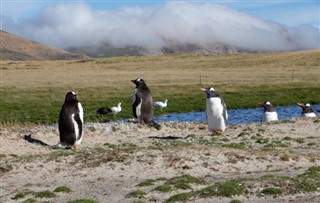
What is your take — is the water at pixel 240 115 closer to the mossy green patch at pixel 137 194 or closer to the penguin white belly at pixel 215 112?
the penguin white belly at pixel 215 112

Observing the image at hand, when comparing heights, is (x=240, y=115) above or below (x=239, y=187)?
below

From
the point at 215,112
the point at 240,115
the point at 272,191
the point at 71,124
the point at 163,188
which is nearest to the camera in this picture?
the point at 272,191

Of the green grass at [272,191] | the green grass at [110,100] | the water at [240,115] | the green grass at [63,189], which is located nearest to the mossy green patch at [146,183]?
the green grass at [63,189]

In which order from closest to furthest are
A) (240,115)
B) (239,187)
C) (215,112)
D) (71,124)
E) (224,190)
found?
Result: (224,190) → (239,187) → (71,124) → (215,112) → (240,115)

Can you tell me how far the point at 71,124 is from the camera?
22.9 m

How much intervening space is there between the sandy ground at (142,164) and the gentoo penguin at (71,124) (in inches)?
19.4

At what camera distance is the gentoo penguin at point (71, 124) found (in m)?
22.9

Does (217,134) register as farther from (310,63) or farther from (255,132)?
(310,63)

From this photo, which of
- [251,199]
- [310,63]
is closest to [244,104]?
[251,199]

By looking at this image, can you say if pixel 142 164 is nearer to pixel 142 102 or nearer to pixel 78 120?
pixel 78 120

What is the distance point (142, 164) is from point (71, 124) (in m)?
5.65

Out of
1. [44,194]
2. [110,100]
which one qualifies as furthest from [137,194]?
[110,100]

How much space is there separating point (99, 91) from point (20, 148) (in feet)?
114

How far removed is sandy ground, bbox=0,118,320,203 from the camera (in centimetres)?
1527
